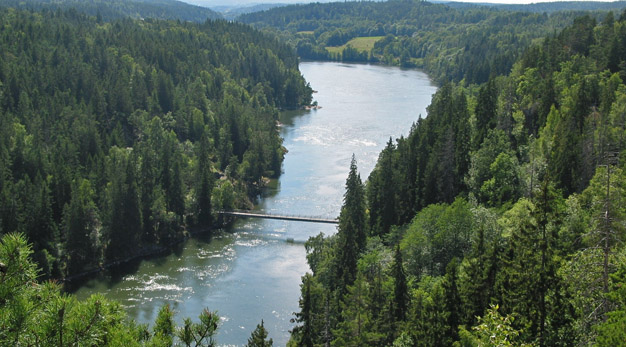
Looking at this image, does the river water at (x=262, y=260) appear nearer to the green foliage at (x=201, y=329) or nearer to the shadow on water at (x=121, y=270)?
the shadow on water at (x=121, y=270)

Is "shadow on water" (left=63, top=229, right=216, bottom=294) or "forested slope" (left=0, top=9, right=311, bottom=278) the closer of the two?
"shadow on water" (left=63, top=229, right=216, bottom=294)

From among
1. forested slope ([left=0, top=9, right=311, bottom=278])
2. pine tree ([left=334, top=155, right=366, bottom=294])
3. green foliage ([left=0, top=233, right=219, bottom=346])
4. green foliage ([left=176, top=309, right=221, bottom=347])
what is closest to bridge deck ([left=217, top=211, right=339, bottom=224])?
forested slope ([left=0, top=9, right=311, bottom=278])

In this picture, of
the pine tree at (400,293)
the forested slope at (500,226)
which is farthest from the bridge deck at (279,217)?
the pine tree at (400,293)

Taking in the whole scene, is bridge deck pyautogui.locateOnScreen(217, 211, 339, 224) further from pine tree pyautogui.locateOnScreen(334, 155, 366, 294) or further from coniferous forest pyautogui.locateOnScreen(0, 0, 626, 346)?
pine tree pyautogui.locateOnScreen(334, 155, 366, 294)

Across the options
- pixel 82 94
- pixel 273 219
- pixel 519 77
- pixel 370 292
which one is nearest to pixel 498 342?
pixel 370 292

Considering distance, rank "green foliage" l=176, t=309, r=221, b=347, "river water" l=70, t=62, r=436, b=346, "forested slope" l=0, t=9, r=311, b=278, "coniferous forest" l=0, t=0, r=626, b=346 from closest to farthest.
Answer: "green foliage" l=176, t=309, r=221, b=347, "coniferous forest" l=0, t=0, r=626, b=346, "river water" l=70, t=62, r=436, b=346, "forested slope" l=0, t=9, r=311, b=278

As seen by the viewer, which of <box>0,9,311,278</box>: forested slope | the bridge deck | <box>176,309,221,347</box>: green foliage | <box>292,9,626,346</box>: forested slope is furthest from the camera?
the bridge deck

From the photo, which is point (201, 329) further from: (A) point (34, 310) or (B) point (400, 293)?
(B) point (400, 293)

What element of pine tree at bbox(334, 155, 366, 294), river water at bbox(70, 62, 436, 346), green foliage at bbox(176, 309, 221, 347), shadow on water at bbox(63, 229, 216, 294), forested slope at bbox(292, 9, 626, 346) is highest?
green foliage at bbox(176, 309, 221, 347)

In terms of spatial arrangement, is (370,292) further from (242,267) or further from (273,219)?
(273,219)
